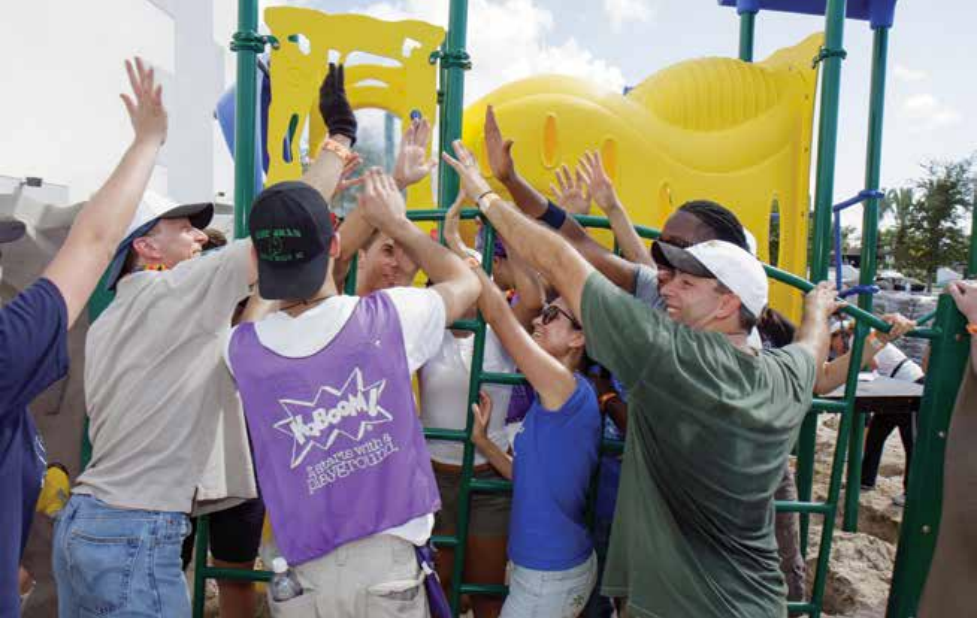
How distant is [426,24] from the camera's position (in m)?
3.60

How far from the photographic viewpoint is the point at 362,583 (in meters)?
1.63

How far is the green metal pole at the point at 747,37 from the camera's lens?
6.05 metres

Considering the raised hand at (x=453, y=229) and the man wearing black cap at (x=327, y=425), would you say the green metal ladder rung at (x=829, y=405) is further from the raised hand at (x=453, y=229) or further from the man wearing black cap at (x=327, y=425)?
the man wearing black cap at (x=327, y=425)

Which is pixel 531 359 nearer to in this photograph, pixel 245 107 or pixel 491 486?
pixel 491 486

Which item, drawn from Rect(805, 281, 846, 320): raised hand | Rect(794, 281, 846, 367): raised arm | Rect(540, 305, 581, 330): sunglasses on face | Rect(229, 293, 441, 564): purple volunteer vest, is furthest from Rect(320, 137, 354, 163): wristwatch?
Rect(805, 281, 846, 320): raised hand

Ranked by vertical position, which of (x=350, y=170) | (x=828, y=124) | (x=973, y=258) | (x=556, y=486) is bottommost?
(x=556, y=486)

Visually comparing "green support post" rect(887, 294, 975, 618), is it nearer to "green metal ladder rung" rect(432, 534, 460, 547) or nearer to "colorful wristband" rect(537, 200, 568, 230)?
"colorful wristband" rect(537, 200, 568, 230)

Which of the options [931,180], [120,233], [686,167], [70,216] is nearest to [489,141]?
[120,233]

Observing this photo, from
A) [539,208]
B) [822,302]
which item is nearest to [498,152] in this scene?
[539,208]

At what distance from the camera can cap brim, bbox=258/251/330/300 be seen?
64.9 inches

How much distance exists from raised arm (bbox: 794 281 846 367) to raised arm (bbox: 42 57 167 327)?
5.88ft

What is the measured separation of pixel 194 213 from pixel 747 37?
551 cm

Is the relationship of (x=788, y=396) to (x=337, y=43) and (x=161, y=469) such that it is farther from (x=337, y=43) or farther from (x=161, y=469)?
(x=337, y=43)

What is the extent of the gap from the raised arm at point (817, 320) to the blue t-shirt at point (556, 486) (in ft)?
2.19
